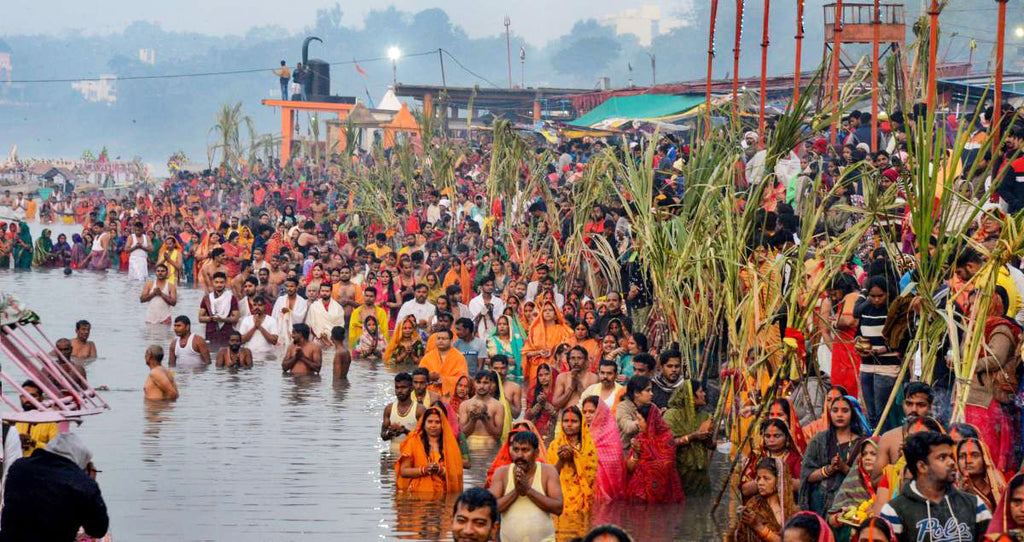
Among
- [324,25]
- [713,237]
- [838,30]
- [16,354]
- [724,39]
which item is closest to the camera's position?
[16,354]

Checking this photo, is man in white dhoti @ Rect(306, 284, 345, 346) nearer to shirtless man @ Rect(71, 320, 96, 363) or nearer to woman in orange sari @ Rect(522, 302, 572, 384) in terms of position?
shirtless man @ Rect(71, 320, 96, 363)

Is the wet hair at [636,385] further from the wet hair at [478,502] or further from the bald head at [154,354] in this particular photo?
the bald head at [154,354]

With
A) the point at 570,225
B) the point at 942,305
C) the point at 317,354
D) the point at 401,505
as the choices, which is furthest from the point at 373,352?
the point at 942,305

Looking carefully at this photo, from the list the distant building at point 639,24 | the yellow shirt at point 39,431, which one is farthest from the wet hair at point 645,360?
the distant building at point 639,24

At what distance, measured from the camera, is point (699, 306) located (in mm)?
10500

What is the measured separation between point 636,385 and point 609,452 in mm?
471

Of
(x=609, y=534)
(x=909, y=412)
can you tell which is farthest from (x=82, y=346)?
(x=609, y=534)

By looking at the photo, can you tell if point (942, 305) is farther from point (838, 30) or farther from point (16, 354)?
point (838, 30)

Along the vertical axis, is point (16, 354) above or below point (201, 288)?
above

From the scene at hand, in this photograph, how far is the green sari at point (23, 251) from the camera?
3028 cm

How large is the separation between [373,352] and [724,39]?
101194 mm

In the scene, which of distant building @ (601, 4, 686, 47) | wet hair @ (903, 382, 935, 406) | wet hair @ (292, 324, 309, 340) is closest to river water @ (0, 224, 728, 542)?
wet hair @ (292, 324, 309, 340)

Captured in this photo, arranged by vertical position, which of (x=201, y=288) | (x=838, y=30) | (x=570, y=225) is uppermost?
(x=838, y=30)

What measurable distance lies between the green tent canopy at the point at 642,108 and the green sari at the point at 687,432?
19.4 m
